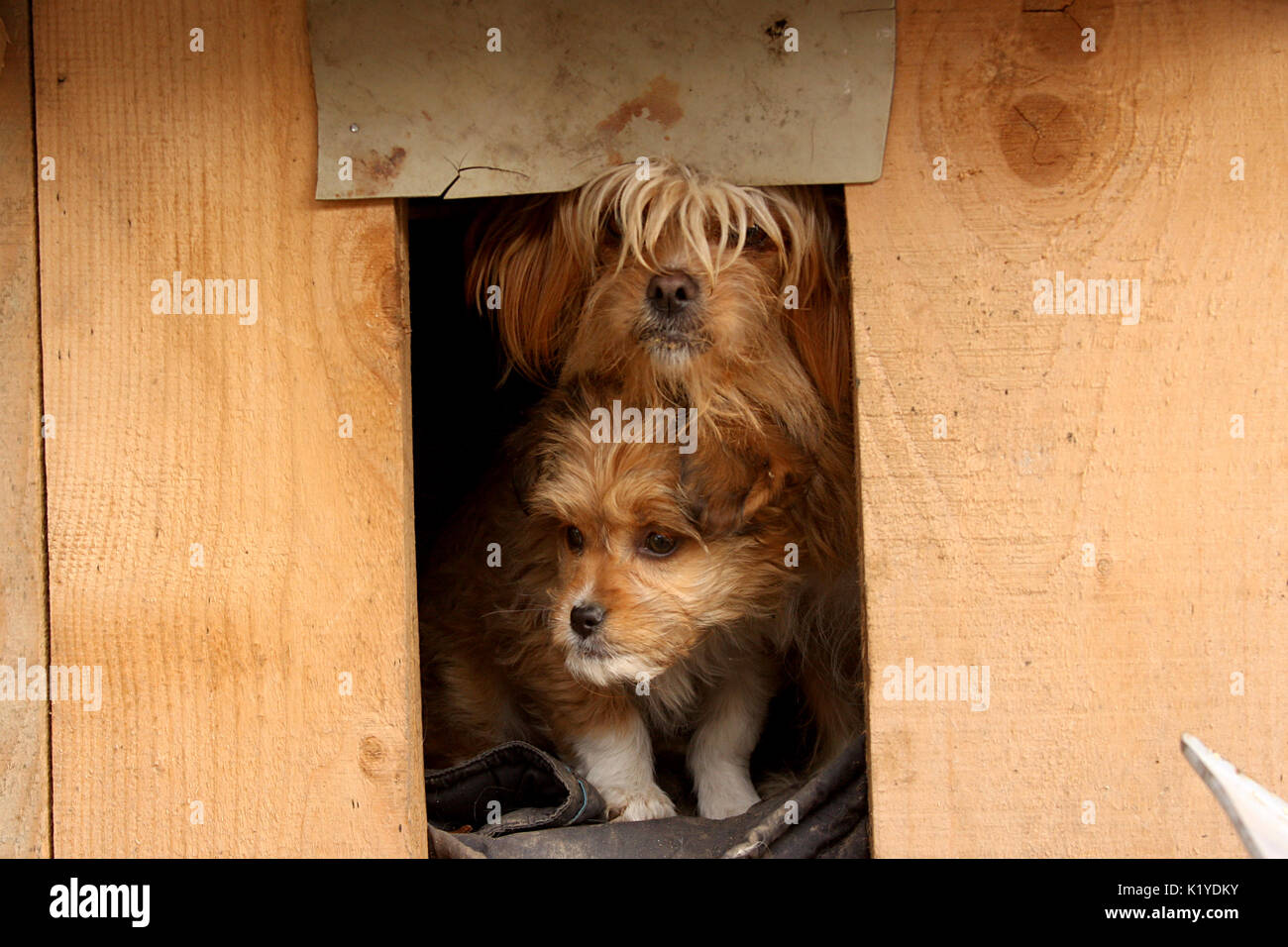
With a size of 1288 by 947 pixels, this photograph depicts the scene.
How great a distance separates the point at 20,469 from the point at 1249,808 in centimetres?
236

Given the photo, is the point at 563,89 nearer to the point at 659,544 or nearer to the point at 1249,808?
the point at 659,544

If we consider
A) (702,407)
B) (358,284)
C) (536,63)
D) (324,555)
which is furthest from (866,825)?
(536,63)

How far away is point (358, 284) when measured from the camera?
8.04 ft

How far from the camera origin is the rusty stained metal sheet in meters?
2.41

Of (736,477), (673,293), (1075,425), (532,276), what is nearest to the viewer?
(1075,425)

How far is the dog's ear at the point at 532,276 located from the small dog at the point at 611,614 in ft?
0.52

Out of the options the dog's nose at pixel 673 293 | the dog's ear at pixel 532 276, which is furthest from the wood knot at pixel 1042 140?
the dog's ear at pixel 532 276

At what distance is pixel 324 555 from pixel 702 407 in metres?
0.91

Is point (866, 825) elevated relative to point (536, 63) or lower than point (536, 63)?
lower

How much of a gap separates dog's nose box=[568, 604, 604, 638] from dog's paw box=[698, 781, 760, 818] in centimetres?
82

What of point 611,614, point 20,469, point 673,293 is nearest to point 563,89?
point 673,293

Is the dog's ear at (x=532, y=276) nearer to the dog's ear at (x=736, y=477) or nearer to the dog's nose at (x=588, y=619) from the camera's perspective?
the dog's ear at (x=736, y=477)

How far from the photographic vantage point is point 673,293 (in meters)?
2.63

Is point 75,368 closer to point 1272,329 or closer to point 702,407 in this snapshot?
point 702,407
